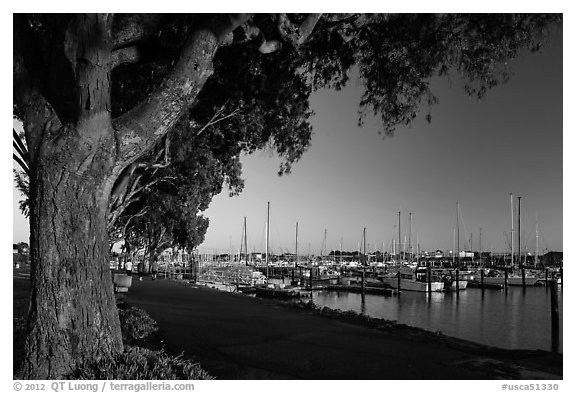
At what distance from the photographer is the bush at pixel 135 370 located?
496 centimetres

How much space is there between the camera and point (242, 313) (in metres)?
14.5

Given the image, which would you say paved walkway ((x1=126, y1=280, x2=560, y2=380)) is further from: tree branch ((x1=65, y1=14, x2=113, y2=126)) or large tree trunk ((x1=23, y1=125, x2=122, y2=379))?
tree branch ((x1=65, y1=14, x2=113, y2=126))

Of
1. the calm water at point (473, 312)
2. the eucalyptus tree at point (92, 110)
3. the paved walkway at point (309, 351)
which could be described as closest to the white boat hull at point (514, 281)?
the calm water at point (473, 312)

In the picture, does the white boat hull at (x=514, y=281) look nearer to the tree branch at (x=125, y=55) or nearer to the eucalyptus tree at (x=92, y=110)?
the eucalyptus tree at (x=92, y=110)

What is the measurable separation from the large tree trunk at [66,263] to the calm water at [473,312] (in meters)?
22.1

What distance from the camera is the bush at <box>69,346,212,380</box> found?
4.96 m

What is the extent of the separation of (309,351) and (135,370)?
417 cm

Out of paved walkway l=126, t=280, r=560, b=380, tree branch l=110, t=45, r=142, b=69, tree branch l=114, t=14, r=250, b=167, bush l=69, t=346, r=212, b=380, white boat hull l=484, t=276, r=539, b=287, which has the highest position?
tree branch l=110, t=45, r=142, b=69

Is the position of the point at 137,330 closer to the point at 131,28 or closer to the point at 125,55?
the point at 125,55

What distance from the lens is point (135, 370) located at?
5023 millimetres

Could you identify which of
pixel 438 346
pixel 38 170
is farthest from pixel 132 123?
pixel 438 346

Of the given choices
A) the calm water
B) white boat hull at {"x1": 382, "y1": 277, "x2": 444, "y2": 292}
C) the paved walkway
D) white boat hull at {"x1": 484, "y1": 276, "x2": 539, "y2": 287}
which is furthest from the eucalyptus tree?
white boat hull at {"x1": 484, "y1": 276, "x2": 539, "y2": 287}

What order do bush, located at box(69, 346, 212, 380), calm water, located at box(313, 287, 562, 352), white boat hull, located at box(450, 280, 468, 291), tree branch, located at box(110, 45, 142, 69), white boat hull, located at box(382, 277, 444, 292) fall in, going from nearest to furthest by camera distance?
bush, located at box(69, 346, 212, 380) → tree branch, located at box(110, 45, 142, 69) → calm water, located at box(313, 287, 562, 352) → white boat hull, located at box(382, 277, 444, 292) → white boat hull, located at box(450, 280, 468, 291)

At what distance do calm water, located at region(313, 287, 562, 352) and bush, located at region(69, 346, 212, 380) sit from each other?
Answer: 21109mm
